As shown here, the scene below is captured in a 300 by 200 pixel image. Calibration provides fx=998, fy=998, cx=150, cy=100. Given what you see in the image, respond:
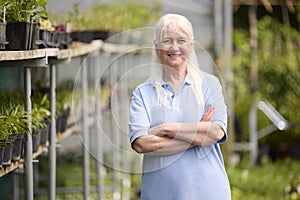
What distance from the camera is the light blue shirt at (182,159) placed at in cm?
416

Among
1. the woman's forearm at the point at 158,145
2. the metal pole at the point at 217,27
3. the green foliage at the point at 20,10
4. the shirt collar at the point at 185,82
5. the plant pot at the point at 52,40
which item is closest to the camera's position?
the woman's forearm at the point at 158,145

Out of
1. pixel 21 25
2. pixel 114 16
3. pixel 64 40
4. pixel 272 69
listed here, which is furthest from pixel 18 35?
pixel 272 69

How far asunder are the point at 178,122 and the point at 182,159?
156 millimetres

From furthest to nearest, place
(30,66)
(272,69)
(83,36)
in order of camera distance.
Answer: (272,69) → (83,36) → (30,66)

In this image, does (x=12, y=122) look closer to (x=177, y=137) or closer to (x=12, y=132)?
(x=12, y=132)

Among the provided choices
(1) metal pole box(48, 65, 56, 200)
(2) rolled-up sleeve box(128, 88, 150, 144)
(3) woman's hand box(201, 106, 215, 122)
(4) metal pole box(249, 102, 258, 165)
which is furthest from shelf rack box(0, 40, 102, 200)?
(4) metal pole box(249, 102, 258, 165)

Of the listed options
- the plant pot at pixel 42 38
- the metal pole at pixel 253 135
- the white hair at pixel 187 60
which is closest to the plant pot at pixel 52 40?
the plant pot at pixel 42 38

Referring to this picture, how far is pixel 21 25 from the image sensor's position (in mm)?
4336

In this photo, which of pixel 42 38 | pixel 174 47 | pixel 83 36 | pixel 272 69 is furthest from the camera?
pixel 272 69

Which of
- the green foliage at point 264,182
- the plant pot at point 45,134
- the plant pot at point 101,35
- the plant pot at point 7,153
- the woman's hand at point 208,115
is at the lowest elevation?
the green foliage at point 264,182

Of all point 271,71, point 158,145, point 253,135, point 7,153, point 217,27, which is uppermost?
point 217,27

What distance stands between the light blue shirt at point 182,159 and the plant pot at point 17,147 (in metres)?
0.67

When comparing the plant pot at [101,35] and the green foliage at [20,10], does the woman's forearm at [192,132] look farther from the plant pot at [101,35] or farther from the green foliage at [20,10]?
the plant pot at [101,35]

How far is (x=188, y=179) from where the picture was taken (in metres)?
4.16
